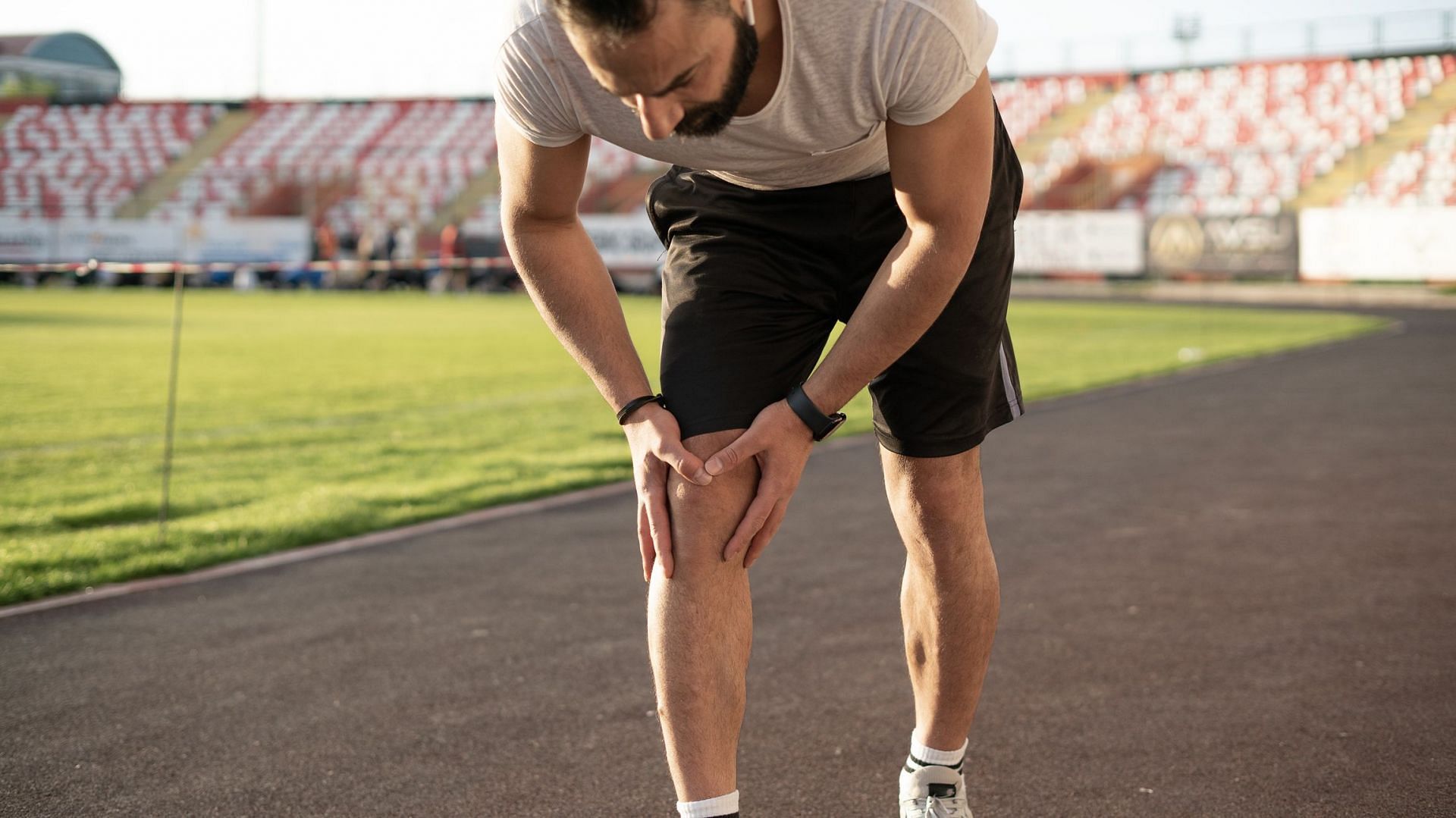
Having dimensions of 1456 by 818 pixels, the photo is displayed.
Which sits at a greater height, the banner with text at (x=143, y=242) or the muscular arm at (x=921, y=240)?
the muscular arm at (x=921, y=240)

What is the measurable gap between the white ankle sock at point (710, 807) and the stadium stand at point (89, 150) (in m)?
43.5

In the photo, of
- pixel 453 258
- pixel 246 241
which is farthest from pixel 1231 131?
pixel 246 241

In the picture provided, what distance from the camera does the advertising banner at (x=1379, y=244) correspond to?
86.7ft

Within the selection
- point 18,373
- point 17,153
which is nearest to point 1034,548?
point 18,373

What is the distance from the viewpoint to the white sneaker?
8.98ft

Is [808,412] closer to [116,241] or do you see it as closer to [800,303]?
[800,303]

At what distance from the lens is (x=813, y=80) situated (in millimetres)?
1982

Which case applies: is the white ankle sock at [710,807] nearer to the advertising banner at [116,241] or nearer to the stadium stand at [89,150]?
the advertising banner at [116,241]

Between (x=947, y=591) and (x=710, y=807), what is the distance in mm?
728

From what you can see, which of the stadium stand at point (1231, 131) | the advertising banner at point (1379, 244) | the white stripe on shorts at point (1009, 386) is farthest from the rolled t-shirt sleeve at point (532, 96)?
the stadium stand at point (1231, 131)

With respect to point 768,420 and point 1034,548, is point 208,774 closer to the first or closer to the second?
point 768,420

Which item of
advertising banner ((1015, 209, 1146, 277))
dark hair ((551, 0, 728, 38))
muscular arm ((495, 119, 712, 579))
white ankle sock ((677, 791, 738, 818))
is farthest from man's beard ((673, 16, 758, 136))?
advertising banner ((1015, 209, 1146, 277))

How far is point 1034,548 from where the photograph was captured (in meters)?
5.53

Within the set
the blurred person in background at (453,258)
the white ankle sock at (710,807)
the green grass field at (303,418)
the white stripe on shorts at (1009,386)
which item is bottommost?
the blurred person in background at (453,258)
